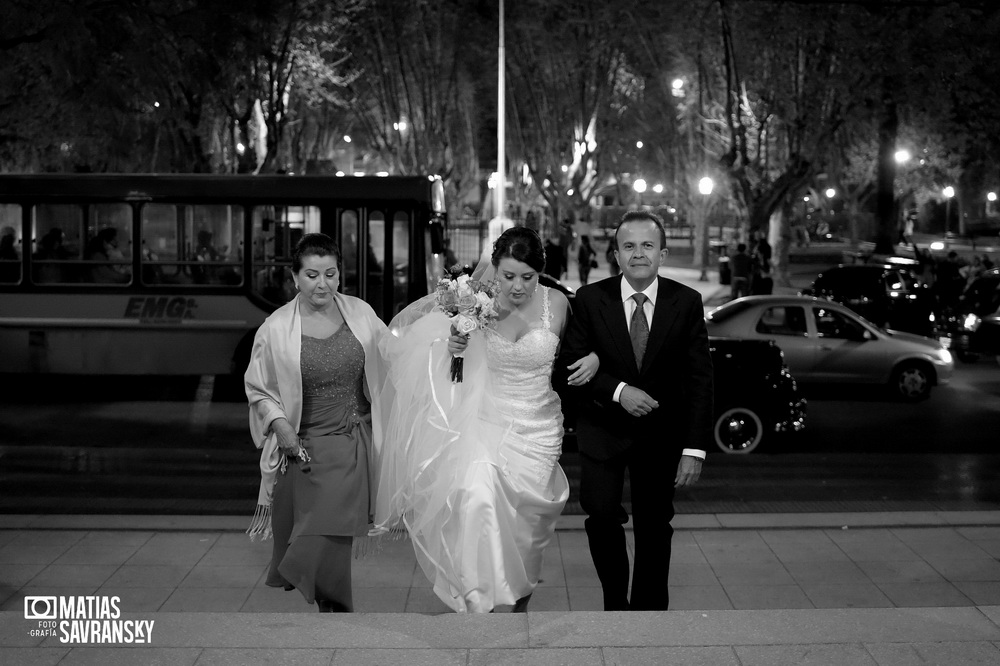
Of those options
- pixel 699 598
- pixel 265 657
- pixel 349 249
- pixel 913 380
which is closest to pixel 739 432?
pixel 913 380

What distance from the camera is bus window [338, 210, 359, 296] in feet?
52.2

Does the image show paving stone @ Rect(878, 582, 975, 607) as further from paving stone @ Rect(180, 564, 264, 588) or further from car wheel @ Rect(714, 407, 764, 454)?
car wheel @ Rect(714, 407, 764, 454)

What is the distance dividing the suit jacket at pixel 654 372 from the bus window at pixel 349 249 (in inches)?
412

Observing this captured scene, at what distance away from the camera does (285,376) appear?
554cm

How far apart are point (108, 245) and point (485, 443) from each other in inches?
467

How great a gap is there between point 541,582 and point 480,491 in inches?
61.6

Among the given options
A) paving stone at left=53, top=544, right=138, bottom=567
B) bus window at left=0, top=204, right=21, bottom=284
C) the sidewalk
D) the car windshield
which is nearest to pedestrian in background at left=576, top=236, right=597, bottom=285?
the car windshield

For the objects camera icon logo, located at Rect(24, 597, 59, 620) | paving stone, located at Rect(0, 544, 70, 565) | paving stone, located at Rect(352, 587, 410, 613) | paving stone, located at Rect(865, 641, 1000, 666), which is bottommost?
paving stone, located at Rect(352, 587, 410, 613)

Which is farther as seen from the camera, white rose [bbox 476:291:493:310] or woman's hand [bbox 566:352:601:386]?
white rose [bbox 476:291:493:310]

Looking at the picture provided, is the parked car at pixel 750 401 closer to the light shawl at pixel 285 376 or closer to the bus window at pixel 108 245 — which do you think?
the light shawl at pixel 285 376

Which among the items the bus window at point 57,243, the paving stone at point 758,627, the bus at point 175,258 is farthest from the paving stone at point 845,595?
the bus window at point 57,243

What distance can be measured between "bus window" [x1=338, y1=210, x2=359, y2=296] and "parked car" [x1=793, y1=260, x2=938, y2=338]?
10139mm

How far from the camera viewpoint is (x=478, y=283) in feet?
18.7

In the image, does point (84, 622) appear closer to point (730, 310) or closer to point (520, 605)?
point (520, 605)
